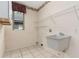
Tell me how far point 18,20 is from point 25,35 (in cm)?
87

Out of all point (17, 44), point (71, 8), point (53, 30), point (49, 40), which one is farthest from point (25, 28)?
point (71, 8)

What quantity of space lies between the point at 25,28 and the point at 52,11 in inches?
73.7

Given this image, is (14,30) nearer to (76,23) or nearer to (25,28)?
(25,28)

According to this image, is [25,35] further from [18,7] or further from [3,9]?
[3,9]

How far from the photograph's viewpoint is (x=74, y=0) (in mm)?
2590

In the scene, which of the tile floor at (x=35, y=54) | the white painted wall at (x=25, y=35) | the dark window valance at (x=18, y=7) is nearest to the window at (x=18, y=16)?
the dark window valance at (x=18, y=7)

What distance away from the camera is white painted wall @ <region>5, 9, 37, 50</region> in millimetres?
4266

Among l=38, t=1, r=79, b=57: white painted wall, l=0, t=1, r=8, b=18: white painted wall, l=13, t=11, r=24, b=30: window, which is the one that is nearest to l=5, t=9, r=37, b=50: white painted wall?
l=13, t=11, r=24, b=30: window

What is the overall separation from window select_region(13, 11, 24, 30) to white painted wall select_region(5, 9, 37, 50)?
0.68ft

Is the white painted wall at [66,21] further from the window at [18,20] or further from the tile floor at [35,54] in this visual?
the window at [18,20]

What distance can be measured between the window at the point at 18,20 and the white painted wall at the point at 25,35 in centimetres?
21

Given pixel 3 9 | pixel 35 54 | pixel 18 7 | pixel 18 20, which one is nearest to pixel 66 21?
pixel 35 54

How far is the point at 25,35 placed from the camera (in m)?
4.87

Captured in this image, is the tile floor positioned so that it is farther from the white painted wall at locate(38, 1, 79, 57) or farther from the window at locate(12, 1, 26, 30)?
the window at locate(12, 1, 26, 30)
